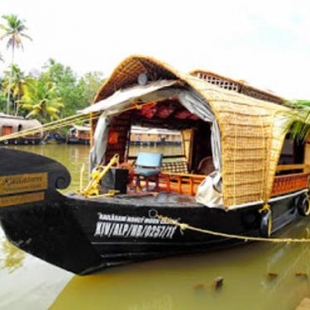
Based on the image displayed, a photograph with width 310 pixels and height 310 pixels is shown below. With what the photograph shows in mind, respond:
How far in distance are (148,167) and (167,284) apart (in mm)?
1926

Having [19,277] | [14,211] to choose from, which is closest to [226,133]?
[14,211]

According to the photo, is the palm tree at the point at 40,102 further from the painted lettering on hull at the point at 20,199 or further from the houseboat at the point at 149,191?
the painted lettering on hull at the point at 20,199

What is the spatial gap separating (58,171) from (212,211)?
84.6 inches

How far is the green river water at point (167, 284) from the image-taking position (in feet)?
14.8

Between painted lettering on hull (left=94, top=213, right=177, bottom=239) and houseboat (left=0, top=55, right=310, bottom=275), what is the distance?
0.01 meters

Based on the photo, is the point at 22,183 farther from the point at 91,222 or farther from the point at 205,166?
the point at 205,166

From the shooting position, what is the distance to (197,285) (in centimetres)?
498

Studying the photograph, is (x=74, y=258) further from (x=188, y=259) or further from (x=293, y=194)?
(x=293, y=194)

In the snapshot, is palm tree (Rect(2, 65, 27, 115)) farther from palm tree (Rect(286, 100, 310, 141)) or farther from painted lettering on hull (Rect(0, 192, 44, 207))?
painted lettering on hull (Rect(0, 192, 44, 207))

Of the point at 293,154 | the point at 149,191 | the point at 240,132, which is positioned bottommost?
the point at 149,191

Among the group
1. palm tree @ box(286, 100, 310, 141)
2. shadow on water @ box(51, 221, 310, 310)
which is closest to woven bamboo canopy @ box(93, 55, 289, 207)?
palm tree @ box(286, 100, 310, 141)

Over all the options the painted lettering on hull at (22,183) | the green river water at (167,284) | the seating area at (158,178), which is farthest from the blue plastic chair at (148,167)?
the painted lettering on hull at (22,183)

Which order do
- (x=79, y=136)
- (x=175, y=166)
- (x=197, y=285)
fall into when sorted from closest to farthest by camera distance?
(x=197, y=285), (x=175, y=166), (x=79, y=136)

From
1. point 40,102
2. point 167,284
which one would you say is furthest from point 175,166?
point 40,102
